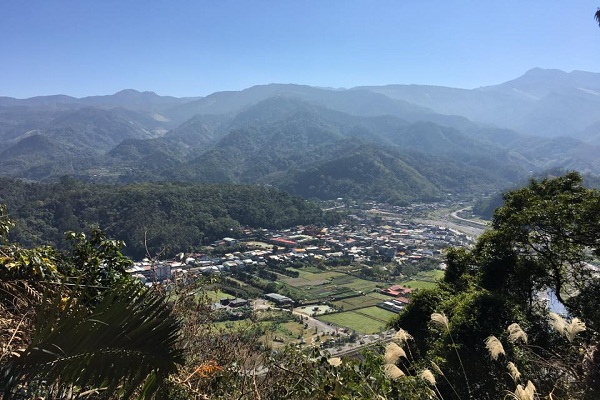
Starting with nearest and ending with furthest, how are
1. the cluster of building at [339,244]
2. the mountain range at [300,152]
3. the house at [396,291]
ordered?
1. the house at [396,291]
2. the cluster of building at [339,244]
3. the mountain range at [300,152]

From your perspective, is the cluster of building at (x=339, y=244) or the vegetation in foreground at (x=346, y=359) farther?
the cluster of building at (x=339, y=244)

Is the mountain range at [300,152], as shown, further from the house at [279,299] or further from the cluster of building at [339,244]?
the house at [279,299]

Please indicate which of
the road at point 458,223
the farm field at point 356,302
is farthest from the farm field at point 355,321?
the road at point 458,223

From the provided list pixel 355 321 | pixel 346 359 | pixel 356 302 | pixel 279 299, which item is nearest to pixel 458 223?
pixel 356 302

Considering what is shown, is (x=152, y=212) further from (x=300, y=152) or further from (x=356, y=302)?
(x=300, y=152)

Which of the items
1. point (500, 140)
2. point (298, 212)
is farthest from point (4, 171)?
point (500, 140)

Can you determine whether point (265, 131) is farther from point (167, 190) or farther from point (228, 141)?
point (167, 190)

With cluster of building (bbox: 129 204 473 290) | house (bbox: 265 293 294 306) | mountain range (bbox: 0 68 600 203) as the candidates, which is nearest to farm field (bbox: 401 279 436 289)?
cluster of building (bbox: 129 204 473 290)
